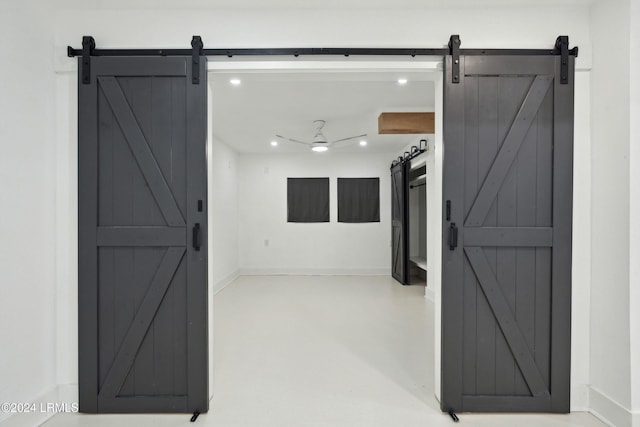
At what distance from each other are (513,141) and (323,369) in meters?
2.20

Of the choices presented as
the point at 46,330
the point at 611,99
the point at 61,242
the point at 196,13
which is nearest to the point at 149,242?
the point at 61,242

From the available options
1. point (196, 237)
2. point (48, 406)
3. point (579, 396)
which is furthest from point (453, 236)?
point (48, 406)

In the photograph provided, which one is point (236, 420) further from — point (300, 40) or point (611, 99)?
point (611, 99)

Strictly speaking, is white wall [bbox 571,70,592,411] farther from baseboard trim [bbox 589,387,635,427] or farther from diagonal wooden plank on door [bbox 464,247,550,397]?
diagonal wooden plank on door [bbox 464,247,550,397]

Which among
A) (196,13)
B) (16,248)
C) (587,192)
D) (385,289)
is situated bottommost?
(385,289)

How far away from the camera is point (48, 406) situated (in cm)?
214

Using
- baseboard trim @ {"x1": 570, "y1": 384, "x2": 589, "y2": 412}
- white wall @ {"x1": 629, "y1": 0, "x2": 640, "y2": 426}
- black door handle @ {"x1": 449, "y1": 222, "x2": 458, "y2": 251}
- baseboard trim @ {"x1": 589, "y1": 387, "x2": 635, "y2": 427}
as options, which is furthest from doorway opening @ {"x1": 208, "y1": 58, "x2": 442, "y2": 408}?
white wall @ {"x1": 629, "y1": 0, "x2": 640, "y2": 426}

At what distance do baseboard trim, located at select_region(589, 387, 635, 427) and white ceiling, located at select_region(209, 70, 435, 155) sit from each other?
2.31 m

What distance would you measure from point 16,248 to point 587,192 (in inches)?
138

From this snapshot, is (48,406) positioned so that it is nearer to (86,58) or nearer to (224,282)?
(86,58)

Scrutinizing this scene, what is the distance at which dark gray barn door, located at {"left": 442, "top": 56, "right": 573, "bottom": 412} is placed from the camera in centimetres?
219

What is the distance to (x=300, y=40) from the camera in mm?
2244

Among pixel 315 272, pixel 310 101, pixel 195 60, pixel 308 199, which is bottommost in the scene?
pixel 315 272

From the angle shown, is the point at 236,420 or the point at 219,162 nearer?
the point at 236,420
